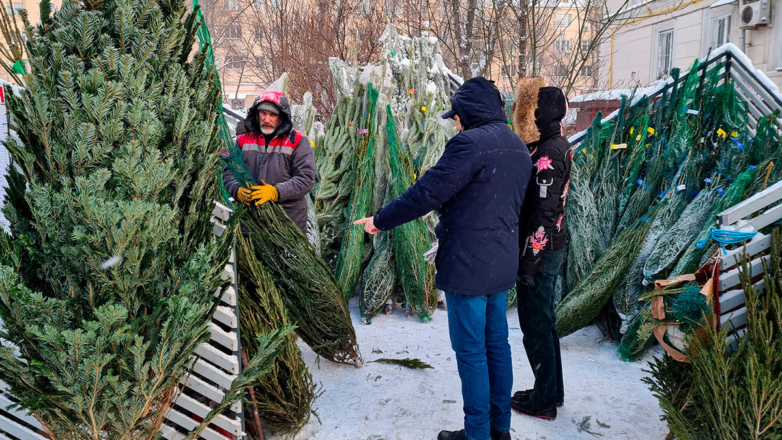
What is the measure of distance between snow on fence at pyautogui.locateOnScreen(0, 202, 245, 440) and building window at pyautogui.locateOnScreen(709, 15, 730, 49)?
14198 millimetres

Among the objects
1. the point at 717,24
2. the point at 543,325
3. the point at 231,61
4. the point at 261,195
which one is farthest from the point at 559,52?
→ the point at 261,195

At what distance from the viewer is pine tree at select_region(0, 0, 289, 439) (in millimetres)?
1622

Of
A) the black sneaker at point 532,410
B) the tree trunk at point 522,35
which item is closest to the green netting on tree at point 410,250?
the black sneaker at point 532,410

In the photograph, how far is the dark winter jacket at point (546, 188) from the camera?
9.17 feet

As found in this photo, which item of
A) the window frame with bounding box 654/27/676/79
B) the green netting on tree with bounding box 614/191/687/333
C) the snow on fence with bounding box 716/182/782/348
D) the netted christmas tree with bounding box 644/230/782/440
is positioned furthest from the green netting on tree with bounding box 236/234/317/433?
the window frame with bounding box 654/27/676/79

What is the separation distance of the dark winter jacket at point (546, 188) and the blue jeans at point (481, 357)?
0.38 meters

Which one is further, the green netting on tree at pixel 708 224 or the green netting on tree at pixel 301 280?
the green netting on tree at pixel 708 224

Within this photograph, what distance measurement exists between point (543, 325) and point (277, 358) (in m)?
1.46

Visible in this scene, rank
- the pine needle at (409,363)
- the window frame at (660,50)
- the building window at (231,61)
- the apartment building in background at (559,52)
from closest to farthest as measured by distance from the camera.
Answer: the pine needle at (409,363), the apartment building in background at (559,52), the window frame at (660,50), the building window at (231,61)

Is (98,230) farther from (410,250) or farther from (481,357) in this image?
(410,250)

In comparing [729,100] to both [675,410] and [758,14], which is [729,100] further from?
[758,14]

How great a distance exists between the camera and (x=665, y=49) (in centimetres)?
1452

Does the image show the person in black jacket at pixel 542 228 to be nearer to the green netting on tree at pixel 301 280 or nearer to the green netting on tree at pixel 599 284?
the green netting on tree at pixel 599 284

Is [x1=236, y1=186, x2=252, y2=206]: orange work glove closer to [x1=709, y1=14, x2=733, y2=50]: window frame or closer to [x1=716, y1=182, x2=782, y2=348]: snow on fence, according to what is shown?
[x1=716, y1=182, x2=782, y2=348]: snow on fence
